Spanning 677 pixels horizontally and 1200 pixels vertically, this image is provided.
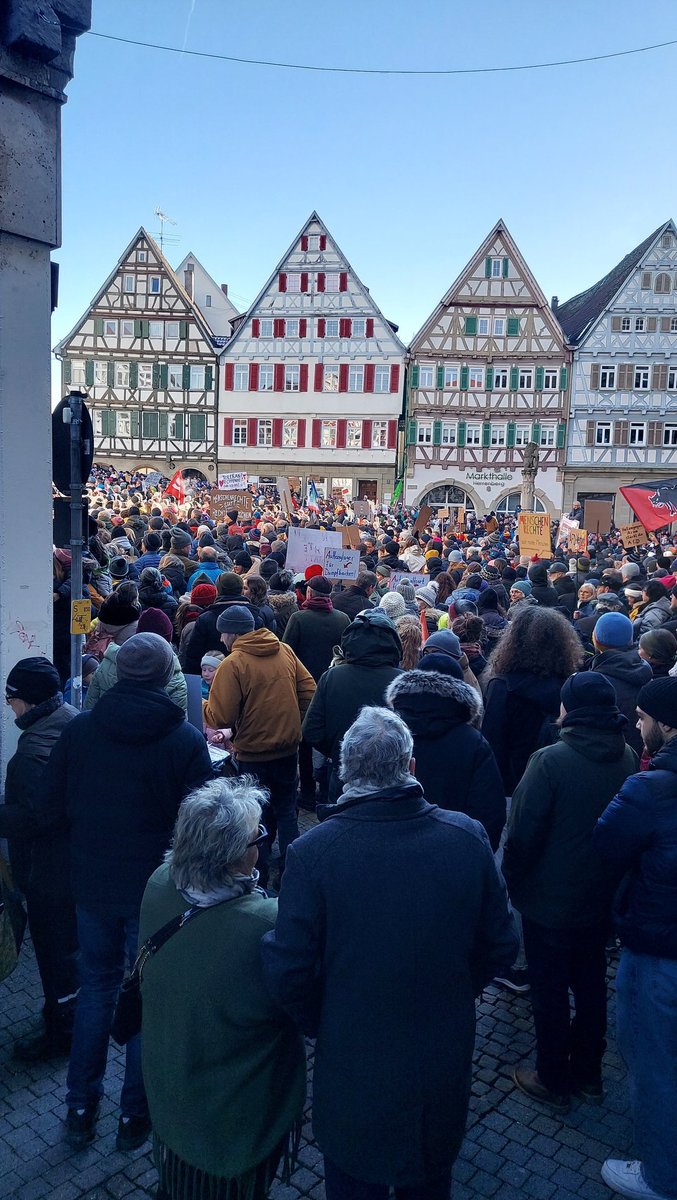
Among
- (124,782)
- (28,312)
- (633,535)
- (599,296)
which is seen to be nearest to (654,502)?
(633,535)

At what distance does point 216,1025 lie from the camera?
2229 mm

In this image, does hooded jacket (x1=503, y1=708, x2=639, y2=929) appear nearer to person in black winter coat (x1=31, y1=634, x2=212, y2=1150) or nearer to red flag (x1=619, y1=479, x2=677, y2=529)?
person in black winter coat (x1=31, y1=634, x2=212, y2=1150)

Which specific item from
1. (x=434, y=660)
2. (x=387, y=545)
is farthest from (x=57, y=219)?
(x=387, y=545)

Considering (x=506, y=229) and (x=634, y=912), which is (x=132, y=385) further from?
(x=634, y=912)

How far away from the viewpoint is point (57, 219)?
563cm

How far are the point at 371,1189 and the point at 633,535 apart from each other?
1360cm

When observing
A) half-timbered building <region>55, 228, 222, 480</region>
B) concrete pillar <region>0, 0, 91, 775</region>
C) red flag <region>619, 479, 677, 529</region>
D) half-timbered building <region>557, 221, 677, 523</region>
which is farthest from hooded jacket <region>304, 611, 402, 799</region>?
half-timbered building <region>55, 228, 222, 480</region>

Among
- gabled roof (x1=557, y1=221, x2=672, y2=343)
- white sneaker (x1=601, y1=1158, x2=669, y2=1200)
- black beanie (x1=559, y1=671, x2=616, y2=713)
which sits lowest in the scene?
white sneaker (x1=601, y1=1158, x2=669, y2=1200)

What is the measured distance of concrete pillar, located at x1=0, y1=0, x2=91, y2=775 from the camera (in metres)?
5.35

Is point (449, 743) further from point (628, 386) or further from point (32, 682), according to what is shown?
point (628, 386)

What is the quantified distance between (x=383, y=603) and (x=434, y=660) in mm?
2744

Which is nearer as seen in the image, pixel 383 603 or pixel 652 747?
pixel 652 747

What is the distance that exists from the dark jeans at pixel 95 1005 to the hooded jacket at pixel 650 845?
1.81 m

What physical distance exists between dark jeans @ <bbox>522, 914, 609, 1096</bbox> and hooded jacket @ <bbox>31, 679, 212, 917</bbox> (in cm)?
155
